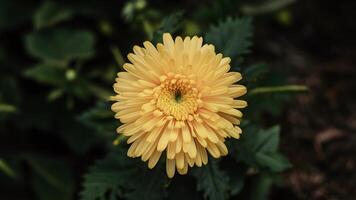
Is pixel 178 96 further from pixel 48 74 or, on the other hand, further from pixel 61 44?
pixel 61 44

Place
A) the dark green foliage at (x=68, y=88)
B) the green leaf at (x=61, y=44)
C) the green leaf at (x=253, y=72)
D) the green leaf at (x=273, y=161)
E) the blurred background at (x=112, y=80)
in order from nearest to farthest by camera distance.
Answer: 1. the green leaf at (x=253, y=72)
2. the green leaf at (x=273, y=161)
3. the dark green foliage at (x=68, y=88)
4. the blurred background at (x=112, y=80)
5. the green leaf at (x=61, y=44)

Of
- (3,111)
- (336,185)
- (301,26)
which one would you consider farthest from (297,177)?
(3,111)

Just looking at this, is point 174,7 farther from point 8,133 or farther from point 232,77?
point 232,77

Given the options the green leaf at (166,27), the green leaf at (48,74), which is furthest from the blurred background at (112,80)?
the green leaf at (166,27)

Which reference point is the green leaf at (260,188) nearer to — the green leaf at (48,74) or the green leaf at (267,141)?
the green leaf at (267,141)

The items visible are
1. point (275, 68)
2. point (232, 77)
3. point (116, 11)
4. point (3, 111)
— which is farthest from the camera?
point (116, 11)

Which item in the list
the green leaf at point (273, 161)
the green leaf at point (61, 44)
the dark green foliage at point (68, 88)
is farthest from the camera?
the green leaf at point (61, 44)
